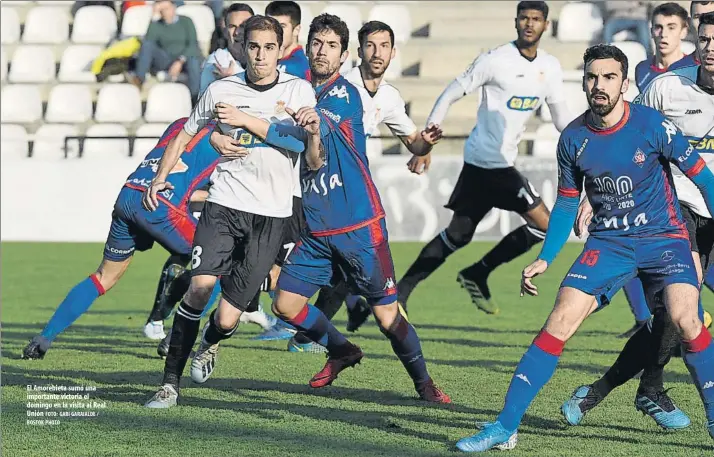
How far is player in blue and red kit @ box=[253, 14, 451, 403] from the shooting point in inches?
266

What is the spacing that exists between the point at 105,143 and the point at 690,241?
13526 millimetres

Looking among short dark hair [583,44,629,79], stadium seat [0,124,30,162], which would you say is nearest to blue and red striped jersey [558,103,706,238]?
short dark hair [583,44,629,79]

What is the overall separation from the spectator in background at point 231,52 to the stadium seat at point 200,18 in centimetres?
1159

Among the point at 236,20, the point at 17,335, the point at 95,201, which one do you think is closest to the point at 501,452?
the point at 236,20

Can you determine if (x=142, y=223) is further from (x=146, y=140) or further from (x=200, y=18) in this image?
(x=200, y=18)

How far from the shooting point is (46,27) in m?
22.3

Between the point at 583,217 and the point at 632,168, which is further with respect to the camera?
the point at 583,217

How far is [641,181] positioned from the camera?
5785mm

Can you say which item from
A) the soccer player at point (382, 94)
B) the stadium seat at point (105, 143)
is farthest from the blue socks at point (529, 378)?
the stadium seat at point (105, 143)

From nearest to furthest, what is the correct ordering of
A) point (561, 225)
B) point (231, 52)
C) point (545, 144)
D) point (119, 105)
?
1. point (561, 225)
2. point (231, 52)
3. point (545, 144)
4. point (119, 105)

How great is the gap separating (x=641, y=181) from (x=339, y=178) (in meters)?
1.74

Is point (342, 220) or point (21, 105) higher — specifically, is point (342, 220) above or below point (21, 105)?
above

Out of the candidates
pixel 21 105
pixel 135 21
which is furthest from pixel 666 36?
pixel 21 105

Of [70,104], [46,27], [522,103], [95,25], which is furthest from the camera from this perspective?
[46,27]
